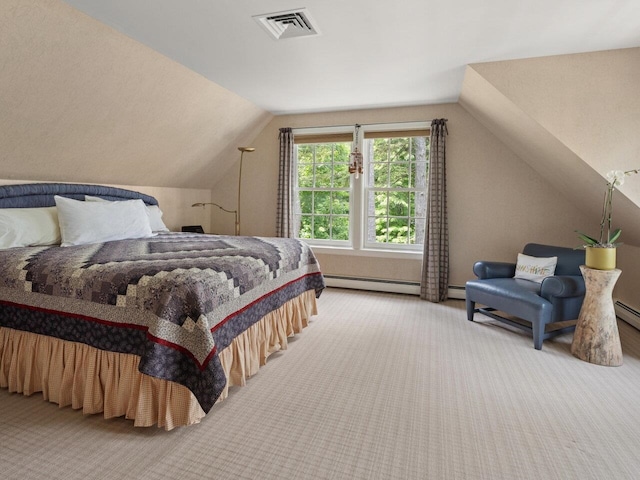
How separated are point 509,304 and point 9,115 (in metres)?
4.24

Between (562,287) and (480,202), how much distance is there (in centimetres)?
167

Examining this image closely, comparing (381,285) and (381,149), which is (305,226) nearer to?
(381,285)

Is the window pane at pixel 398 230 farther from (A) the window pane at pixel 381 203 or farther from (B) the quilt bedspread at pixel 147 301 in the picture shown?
(B) the quilt bedspread at pixel 147 301

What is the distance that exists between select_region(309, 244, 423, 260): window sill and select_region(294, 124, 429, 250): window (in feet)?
0.32

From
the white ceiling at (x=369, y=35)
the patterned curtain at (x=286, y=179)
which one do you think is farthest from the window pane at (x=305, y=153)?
the white ceiling at (x=369, y=35)

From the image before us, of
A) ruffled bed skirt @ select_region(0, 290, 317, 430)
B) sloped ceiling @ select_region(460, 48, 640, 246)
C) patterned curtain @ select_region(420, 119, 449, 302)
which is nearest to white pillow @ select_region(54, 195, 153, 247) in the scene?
ruffled bed skirt @ select_region(0, 290, 317, 430)

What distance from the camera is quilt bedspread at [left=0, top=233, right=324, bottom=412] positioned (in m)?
1.82

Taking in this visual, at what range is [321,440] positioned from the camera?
185 cm

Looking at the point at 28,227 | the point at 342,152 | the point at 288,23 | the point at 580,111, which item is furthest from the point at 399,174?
the point at 28,227

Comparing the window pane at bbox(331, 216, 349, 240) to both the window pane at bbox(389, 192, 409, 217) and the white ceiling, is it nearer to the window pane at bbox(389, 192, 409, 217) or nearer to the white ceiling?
the window pane at bbox(389, 192, 409, 217)

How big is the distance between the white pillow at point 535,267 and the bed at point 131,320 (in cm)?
244

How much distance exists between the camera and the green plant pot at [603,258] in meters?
2.72

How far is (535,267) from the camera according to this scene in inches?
139

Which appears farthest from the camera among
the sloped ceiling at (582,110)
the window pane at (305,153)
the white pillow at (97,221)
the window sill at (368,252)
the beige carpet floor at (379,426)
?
the window pane at (305,153)
